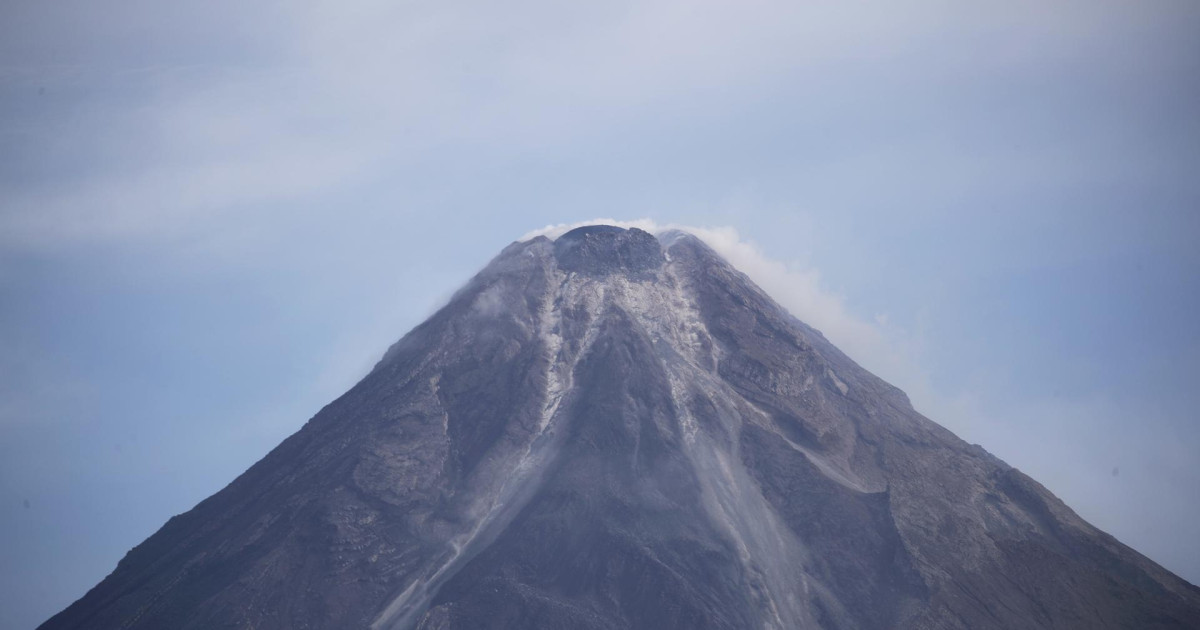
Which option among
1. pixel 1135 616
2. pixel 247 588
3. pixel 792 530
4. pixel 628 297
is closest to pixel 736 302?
pixel 628 297

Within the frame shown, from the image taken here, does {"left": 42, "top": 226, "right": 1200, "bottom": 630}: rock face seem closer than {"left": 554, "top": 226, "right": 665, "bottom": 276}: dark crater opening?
Yes

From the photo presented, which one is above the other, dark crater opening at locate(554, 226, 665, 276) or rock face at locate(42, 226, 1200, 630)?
dark crater opening at locate(554, 226, 665, 276)

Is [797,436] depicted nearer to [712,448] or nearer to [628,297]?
[712,448]

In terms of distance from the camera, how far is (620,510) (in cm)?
11906

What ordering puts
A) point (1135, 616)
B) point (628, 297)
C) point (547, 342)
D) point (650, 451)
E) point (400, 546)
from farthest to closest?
point (628, 297) → point (547, 342) → point (650, 451) → point (400, 546) → point (1135, 616)

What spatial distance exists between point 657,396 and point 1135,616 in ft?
187

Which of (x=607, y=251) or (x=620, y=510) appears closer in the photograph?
(x=620, y=510)

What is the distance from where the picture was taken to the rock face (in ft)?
360

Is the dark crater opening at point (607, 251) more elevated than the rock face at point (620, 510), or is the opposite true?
the dark crater opening at point (607, 251)

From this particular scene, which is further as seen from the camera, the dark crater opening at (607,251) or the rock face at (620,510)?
the dark crater opening at (607,251)

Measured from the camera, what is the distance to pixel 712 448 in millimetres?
129250

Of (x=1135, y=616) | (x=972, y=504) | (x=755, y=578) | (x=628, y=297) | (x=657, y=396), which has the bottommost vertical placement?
(x=1135, y=616)

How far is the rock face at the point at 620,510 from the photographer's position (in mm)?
109875

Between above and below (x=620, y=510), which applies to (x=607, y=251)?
above
